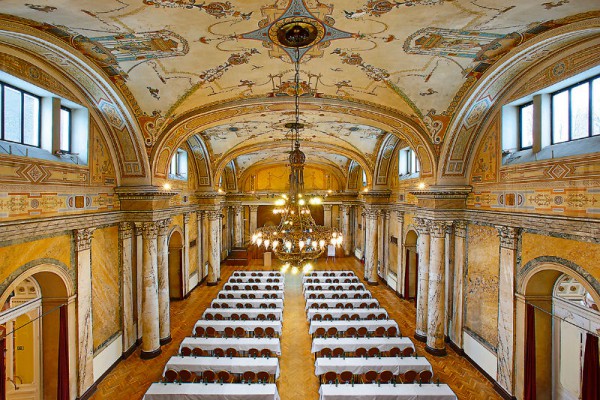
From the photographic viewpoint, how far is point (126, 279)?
9.70 meters

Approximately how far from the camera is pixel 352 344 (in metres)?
8.92

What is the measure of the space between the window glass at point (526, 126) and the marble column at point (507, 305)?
2.19 metres

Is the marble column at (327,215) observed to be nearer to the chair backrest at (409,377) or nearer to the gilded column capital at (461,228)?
the gilded column capital at (461,228)

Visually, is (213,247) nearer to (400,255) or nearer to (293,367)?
(293,367)

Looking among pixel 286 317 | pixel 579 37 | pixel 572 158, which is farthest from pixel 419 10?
pixel 286 317

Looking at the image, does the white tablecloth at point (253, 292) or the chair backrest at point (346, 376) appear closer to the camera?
the chair backrest at point (346, 376)

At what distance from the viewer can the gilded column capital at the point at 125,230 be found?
9.48 m

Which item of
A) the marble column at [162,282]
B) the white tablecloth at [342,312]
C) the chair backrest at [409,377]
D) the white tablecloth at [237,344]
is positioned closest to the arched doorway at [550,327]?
the chair backrest at [409,377]

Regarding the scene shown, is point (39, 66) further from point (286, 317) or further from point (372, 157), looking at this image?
point (372, 157)

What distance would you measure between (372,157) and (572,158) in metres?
10.1

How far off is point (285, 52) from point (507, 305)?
813cm

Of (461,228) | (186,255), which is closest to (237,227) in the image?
(186,255)

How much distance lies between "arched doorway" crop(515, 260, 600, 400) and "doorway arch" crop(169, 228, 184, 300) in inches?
516

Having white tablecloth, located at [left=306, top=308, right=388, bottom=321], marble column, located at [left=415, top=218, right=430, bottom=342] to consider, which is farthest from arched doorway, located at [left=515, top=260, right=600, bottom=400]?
white tablecloth, located at [left=306, top=308, right=388, bottom=321]
